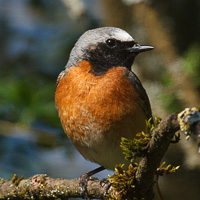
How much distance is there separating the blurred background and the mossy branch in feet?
5.89

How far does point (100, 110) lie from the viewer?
16.1 feet

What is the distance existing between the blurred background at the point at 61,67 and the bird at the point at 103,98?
4.51 feet

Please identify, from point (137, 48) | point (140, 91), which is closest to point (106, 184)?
point (140, 91)

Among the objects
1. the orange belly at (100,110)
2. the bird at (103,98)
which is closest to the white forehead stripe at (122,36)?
the bird at (103,98)

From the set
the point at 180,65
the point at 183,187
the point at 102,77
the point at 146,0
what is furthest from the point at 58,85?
the point at 183,187

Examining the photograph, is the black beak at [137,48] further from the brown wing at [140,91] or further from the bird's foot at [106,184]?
the bird's foot at [106,184]

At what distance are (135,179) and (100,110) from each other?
1.33 metres

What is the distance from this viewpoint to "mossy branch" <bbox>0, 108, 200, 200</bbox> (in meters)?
2.96

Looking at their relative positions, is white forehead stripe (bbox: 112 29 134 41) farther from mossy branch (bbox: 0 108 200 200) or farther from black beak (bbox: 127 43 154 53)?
mossy branch (bbox: 0 108 200 200)

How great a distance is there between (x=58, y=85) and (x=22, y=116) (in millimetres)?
1404

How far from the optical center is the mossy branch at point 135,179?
2.96 m

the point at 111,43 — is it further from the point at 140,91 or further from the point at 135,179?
the point at 135,179

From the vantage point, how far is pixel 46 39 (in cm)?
987

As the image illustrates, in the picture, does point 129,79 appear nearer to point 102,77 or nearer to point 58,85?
point 102,77
